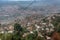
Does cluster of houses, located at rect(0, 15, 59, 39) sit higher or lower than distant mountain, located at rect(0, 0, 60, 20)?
lower

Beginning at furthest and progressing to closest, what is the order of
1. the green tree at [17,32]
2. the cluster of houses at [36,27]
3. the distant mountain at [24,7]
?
1. the distant mountain at [24,7]
2. the cluster of houses at [36,27]
3. the green tree at [17,32]

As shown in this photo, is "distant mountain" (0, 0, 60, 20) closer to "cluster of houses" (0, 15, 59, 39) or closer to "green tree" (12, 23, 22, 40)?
"cluster of houses" (0, 15, 59, 39)

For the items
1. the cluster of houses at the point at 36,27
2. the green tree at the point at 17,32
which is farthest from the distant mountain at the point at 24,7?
the green tree at the point at 17,32

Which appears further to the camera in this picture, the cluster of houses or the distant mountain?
the distant mountain

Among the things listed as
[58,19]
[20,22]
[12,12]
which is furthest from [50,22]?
[12,12]

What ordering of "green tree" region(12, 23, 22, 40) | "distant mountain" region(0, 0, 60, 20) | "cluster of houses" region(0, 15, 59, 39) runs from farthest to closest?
"distant mountain" region(0, 0, 60, 20), "cluster of houses" region(0, 15, 59, 39), "green tree" region(12, 23, 22, 40)

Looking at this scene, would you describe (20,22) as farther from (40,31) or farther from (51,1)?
(51,1)

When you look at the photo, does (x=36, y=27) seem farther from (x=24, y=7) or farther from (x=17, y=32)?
(x=24, y=7)

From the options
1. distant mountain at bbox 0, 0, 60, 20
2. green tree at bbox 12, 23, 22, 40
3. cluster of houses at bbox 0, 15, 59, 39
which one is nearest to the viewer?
green tree at bbox 12, 23, 22, 40

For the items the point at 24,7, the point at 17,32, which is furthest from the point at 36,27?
the point at 24,7


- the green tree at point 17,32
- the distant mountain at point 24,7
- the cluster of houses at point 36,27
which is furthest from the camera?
the distant mountain at point 24,7

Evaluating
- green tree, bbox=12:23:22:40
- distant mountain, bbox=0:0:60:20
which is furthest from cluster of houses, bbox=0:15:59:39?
distant mountain, bbox=0:0:60:20

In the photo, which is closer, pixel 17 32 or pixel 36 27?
pixel 17 32

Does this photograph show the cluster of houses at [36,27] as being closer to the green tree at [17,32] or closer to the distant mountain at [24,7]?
the green tree at [17,32]
